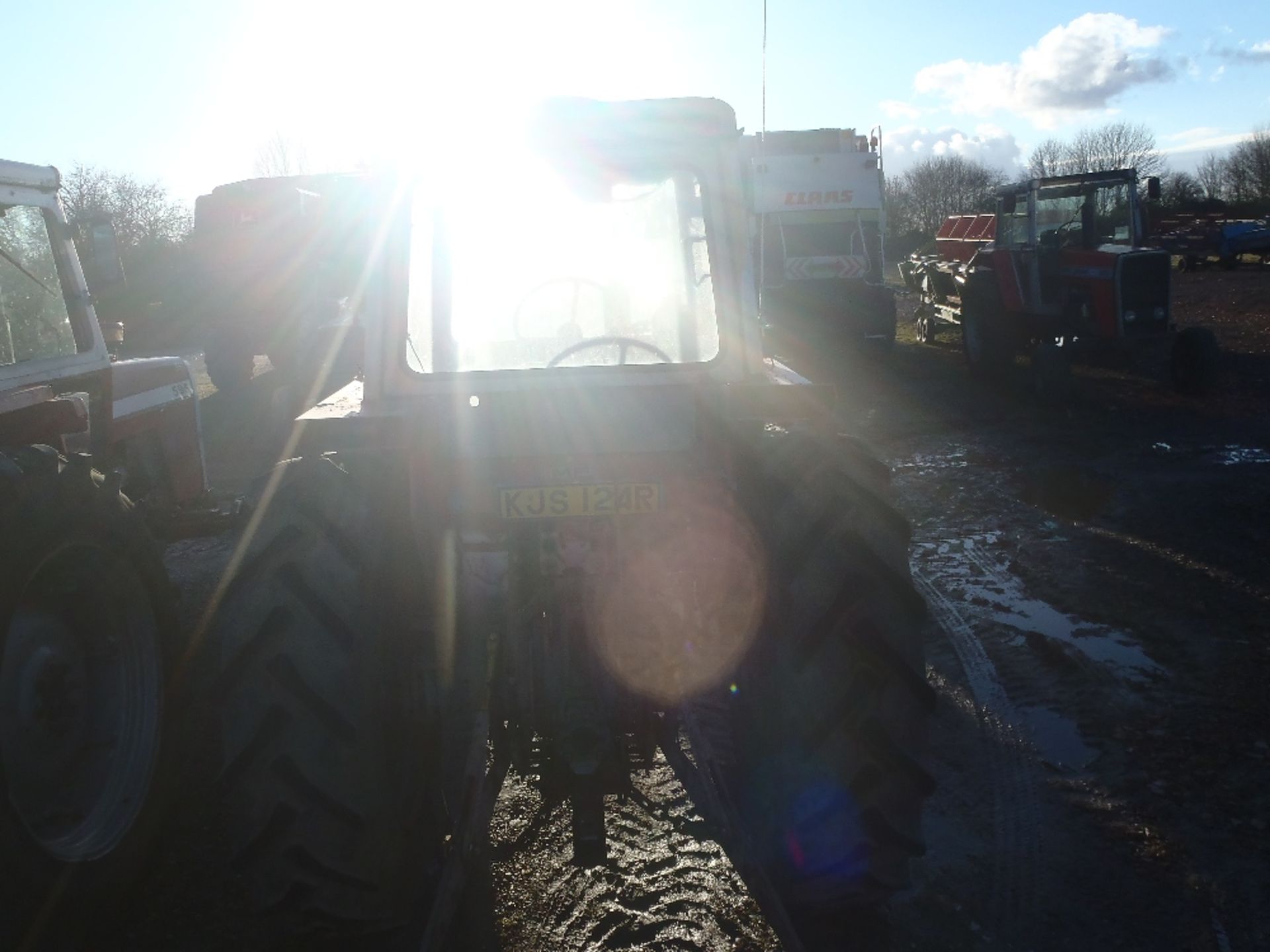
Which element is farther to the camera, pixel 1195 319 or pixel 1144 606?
pixel 1195 319

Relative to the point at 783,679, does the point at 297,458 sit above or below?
above

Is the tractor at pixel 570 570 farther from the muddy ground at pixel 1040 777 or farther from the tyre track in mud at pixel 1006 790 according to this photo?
the tyre track in mud at pixel 1006 790

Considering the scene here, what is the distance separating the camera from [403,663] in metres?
3.21

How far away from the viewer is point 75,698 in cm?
357

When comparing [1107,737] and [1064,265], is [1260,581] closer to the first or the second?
[1107,737]

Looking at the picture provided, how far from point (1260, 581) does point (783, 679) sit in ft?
15.3

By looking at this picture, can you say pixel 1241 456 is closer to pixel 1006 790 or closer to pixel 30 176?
pixel 1006 790

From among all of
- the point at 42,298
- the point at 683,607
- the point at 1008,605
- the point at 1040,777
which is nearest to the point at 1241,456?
the point at 1008,605

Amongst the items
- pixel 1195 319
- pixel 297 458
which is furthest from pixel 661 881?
pixel 1195 319

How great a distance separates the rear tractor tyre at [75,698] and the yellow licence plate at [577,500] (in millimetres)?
1428

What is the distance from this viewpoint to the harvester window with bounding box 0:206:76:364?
4.34m

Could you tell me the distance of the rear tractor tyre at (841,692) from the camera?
109 inches

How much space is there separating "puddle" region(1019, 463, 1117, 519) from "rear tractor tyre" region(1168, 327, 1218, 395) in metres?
4.02

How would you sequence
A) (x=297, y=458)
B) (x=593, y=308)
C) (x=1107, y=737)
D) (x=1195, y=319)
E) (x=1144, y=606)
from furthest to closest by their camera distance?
(x=1195, y=319)
(x=1144, y=606)
(x=1107, y=737)
(x=593, y=308)
(x=297, y=458)
